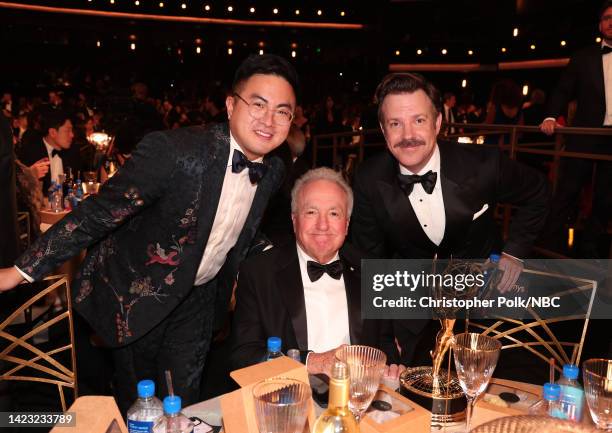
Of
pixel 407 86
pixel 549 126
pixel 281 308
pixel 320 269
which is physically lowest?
pixel 281 308

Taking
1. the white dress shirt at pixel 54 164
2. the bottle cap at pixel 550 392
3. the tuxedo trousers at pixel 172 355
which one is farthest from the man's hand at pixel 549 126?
the white dress shirt at pixel 54 164

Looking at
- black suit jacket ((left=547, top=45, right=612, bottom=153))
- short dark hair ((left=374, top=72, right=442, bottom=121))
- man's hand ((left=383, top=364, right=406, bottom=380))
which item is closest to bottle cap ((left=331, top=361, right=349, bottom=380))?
man's hand ((left=383, top=364, right=406, bottom=380))

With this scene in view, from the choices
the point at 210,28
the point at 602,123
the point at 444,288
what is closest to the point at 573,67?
the point at 602,123

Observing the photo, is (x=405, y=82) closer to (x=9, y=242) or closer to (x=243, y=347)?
(x=243, y=347)

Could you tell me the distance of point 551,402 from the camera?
3.94 ft

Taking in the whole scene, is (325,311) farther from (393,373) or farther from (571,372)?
(571,372)

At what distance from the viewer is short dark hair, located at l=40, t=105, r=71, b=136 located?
4.54 metres

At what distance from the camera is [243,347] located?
5.93 ft

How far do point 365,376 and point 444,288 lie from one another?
43 cm

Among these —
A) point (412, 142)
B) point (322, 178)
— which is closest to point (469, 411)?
point (322, 178)

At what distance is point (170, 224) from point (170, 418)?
0.85 metres

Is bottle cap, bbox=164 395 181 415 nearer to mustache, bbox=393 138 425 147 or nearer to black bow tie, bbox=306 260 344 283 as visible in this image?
black bow tie, bbox=306 260 344 283

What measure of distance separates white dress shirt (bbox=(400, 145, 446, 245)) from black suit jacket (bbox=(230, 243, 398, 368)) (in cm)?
49

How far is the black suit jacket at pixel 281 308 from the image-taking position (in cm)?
189
